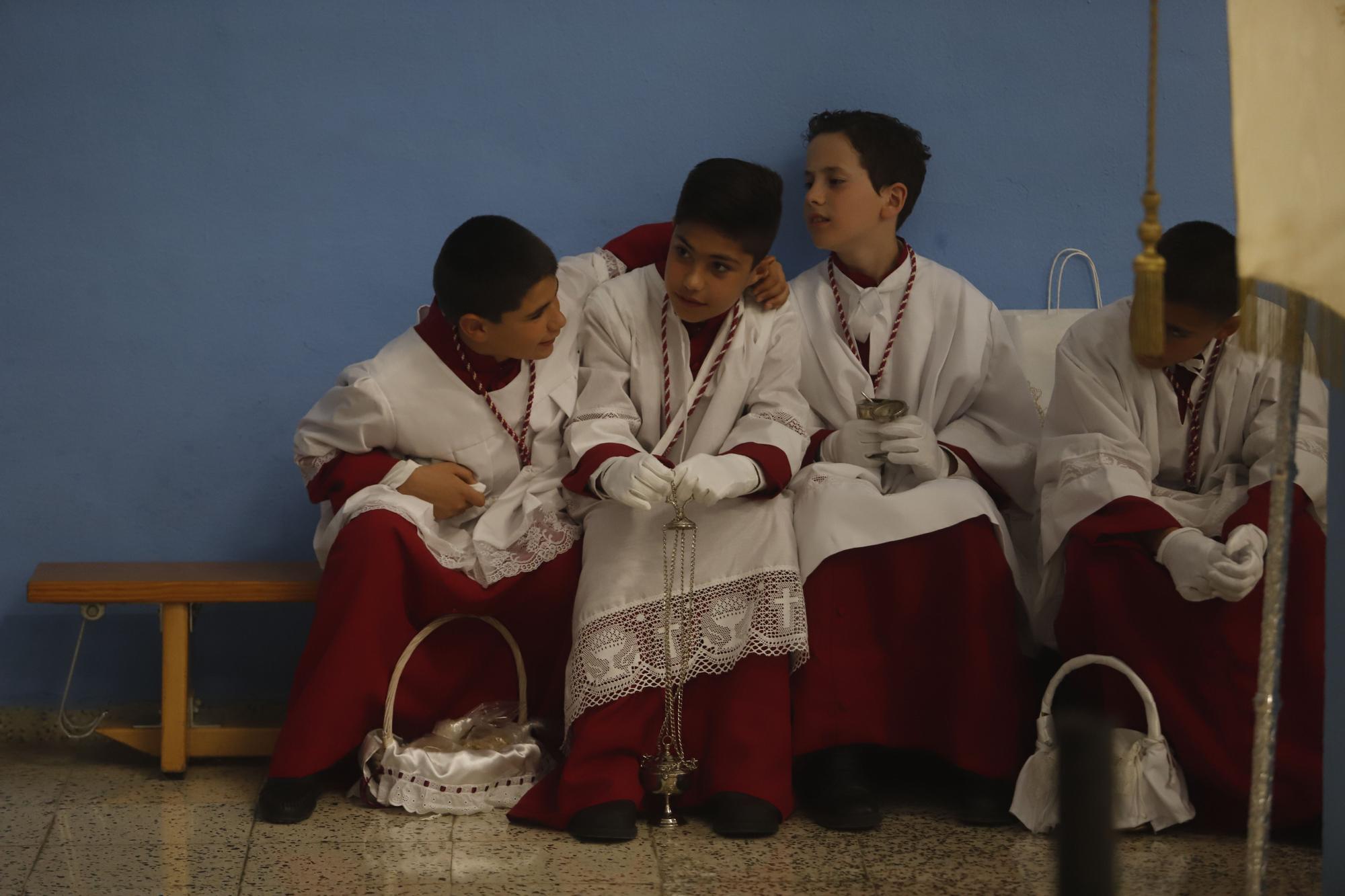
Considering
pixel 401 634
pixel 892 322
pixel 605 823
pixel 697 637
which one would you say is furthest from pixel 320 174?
pixel 605 823

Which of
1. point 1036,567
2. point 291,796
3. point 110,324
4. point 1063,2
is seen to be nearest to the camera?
point 291,796

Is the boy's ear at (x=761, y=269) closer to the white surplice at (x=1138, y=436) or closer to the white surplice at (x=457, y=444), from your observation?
the white surplice at (x=457, y=444)

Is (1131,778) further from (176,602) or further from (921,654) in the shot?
(176,602)

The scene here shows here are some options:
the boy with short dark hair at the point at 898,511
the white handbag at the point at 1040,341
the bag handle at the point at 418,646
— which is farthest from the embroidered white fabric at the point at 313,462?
the white handbag at the point at 1040,341

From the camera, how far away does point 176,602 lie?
Answer: 10.9ft

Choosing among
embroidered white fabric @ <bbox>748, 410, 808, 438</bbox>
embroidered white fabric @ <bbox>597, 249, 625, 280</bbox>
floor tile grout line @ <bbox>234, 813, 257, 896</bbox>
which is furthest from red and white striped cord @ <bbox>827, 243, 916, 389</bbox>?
floor tile grout line @ <bbox>234, 813, 257, 896</bbox>

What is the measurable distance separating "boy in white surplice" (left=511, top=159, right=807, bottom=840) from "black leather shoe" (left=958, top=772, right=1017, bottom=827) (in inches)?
15.4

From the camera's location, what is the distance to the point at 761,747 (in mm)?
3021

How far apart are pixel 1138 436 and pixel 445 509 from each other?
5.32 ft

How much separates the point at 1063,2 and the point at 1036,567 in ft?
5.50

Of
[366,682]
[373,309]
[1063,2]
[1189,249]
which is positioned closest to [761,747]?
[366,682]

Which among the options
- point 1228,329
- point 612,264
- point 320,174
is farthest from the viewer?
point 320,174

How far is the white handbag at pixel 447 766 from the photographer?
3043mm

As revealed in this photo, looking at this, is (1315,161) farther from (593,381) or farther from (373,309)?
(373,309)
